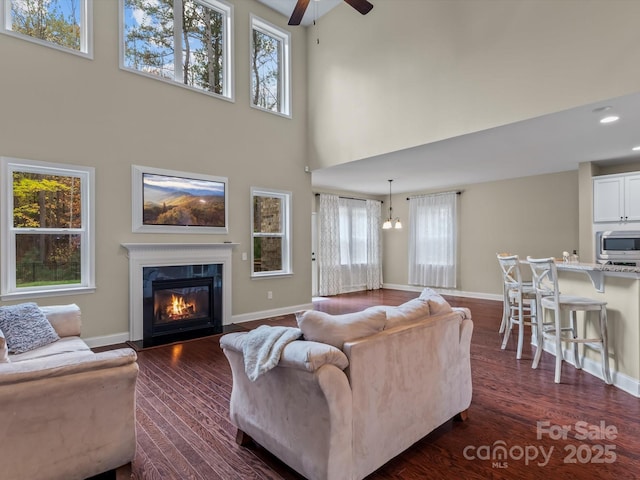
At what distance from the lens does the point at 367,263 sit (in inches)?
370

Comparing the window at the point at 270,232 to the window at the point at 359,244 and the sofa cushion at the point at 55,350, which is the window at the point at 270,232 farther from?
the sofa cushion at the point at 55,350

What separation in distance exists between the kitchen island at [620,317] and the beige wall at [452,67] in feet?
5.51

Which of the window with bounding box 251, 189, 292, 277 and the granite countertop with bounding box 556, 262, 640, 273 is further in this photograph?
the window with bounding box 251, 189, 292, 277

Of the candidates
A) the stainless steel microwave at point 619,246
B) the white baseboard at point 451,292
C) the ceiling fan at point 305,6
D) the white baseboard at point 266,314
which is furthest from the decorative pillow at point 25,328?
the white baseboard at point 451,292

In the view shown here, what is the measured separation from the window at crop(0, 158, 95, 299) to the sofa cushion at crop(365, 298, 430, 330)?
384 cm

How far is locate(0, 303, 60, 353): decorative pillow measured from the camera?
8.49 feet

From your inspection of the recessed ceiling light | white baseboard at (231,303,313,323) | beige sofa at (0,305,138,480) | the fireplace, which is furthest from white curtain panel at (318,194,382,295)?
beige sofa at (0,305,138,480)

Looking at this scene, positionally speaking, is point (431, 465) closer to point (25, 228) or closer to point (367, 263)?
point (25, 228)

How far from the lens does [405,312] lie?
221cm

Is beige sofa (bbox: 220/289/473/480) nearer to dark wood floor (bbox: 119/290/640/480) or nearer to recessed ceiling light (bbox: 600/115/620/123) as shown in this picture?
dark wood floor (bbox: 119/290/640/480)

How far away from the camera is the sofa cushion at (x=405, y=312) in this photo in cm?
206

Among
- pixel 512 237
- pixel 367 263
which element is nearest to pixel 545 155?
pixel 512 237

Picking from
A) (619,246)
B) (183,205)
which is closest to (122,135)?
(183,205)

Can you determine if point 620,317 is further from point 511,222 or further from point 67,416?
point 511,222
